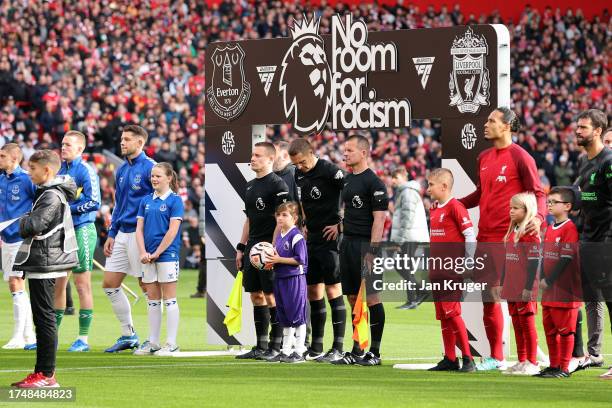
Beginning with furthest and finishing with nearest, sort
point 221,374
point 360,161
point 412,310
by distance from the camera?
point 412,310, point 360,161, point 221,374

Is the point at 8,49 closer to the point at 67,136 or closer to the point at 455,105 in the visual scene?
the point at 67,136

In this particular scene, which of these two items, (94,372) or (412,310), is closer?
(94,372)

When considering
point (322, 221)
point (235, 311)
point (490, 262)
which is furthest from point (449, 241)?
point (235, 311)

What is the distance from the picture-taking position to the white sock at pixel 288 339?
1275cm

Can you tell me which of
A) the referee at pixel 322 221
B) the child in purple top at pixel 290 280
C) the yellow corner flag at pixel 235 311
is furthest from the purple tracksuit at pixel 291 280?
the yellow corner flag at pixel 235 311

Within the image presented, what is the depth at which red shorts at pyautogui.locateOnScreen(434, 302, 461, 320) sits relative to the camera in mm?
11719

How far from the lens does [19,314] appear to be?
1429 centimetres

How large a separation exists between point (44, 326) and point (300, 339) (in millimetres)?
3515

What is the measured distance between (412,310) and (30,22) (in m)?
16.3

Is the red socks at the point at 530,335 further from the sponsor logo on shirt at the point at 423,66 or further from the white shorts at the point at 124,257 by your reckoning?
the white shorts at the point at 124,257

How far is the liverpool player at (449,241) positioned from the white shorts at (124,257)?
3.52 metres

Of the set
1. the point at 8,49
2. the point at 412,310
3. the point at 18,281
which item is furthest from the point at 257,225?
the point at 8,49

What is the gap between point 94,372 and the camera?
11.6m

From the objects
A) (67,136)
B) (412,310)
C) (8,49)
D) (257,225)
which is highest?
(8,49)
